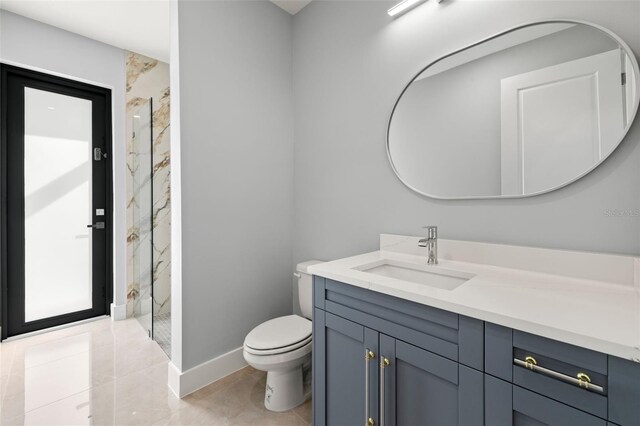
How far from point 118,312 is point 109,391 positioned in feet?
4.25

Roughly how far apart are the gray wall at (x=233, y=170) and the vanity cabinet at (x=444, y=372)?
0.90 m

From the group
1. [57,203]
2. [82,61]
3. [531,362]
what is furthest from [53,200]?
[531,362]

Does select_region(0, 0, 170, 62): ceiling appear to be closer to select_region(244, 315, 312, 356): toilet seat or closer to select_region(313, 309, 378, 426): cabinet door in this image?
select_region(244, 315, 312, 356): toilet seat

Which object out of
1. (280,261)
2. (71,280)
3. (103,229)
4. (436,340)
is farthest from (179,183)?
(71,280)

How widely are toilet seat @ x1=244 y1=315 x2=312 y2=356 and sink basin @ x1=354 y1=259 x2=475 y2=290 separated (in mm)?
594

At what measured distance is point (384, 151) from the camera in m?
1.75

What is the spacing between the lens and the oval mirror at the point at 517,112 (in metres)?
1.08

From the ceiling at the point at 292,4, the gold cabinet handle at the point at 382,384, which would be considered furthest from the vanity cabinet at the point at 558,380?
the ceiling at the point at 292,4

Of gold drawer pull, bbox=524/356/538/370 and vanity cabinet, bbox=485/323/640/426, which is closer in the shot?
vanity cabinet, bbox=485/323/640/426

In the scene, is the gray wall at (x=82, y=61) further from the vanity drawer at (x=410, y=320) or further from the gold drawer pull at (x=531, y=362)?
the gold drawer pull at (x=531, y=362)

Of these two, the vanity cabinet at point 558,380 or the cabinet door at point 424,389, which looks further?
the cabinet door at point 424,389

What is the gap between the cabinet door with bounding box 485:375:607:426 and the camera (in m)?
0.69

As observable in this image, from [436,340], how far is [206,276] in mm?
1458

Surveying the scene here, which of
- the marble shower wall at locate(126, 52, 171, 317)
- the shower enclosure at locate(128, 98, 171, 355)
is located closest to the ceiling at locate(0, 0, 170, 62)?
the marble shower wall at locate(126, 52, 171, 317)
